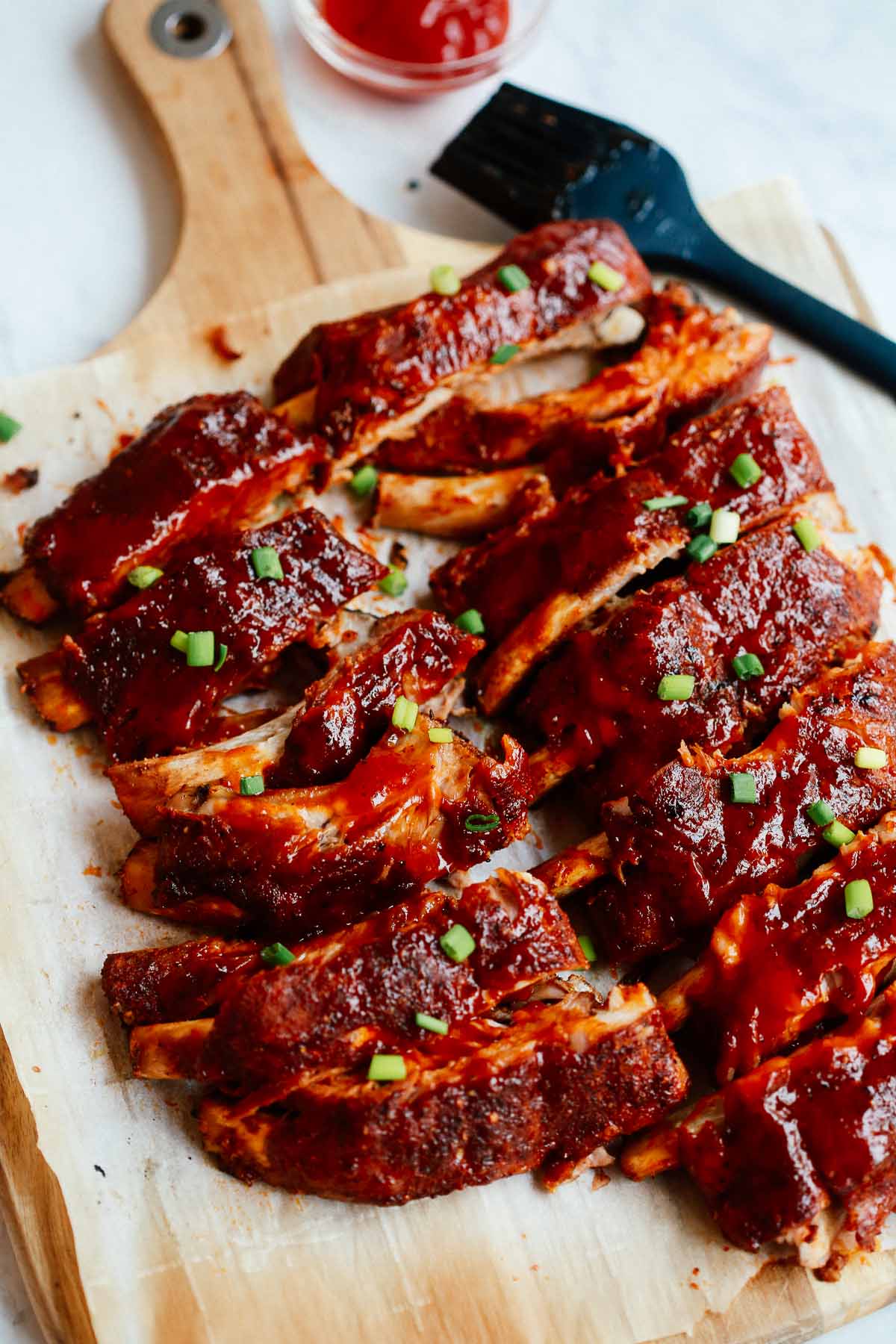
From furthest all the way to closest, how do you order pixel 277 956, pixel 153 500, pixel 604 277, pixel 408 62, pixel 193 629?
pixel 408 62 → pixel 604 277 → pixel 153 500 → pixel 193 629 → pixel 277 956

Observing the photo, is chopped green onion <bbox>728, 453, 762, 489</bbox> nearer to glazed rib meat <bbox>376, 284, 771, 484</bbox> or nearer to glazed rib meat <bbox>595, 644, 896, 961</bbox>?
glazed rib meat <bbox>376, 284, 771, 484</bbox>

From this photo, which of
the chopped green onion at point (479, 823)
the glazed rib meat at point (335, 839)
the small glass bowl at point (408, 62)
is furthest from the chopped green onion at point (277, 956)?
the small glass bowl at point (408, 62)

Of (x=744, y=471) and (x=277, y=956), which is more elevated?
(x=744, y=471)

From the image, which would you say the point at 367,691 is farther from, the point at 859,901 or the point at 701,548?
the point at 859,901

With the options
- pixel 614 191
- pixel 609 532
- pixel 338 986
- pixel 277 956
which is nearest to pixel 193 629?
pixel 277 956

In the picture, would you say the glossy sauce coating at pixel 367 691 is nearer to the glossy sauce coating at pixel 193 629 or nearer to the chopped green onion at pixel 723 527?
the glossy sauce coating at pixel 193 629

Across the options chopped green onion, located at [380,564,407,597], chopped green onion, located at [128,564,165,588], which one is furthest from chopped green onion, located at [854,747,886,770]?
chopped green onion, located at [128,564,165,588]
